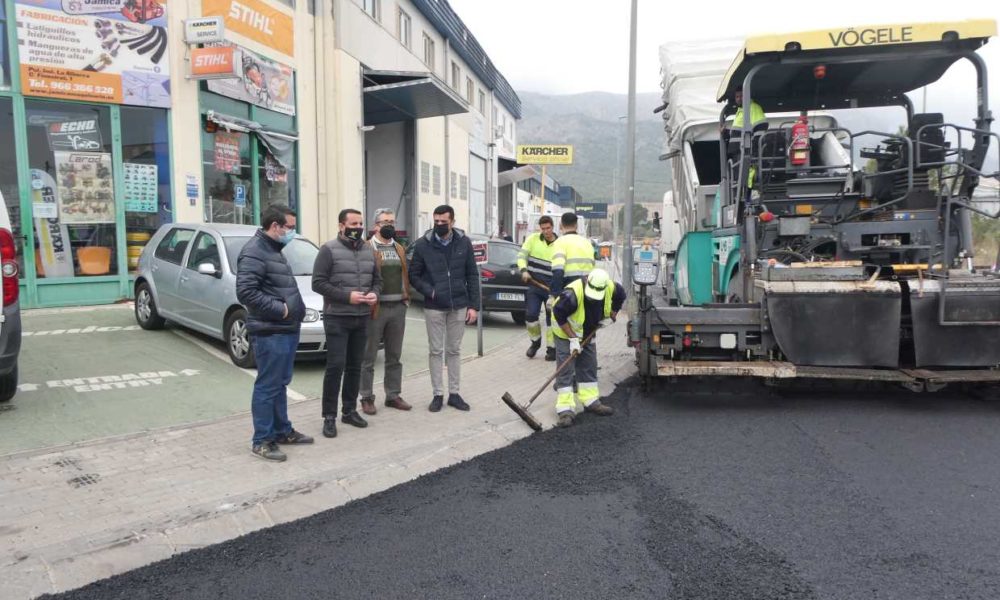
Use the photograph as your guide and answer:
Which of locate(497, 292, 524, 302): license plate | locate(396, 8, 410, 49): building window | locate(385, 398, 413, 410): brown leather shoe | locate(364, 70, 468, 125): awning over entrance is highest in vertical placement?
locate(396, 8, 410, 49): building window

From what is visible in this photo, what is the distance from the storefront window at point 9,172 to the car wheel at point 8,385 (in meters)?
4.65

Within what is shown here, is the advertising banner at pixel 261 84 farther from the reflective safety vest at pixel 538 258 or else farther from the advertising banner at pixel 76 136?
the reflective safety vest at pixel 538 258

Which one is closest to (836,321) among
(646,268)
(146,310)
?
(646,268)

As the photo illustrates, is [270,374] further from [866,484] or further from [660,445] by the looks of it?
[866,484]

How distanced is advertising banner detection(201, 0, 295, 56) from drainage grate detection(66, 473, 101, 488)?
31.8ft

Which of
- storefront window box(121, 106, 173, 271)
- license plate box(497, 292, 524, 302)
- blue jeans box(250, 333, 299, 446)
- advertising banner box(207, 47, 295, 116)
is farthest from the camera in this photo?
advertising banner box(207, 47, 295, 116)

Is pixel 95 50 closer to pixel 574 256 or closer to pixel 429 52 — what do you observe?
pixel 574 256

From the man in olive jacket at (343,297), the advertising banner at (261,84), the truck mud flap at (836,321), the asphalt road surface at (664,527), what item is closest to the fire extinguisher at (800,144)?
the truck mud flap at (836,321)

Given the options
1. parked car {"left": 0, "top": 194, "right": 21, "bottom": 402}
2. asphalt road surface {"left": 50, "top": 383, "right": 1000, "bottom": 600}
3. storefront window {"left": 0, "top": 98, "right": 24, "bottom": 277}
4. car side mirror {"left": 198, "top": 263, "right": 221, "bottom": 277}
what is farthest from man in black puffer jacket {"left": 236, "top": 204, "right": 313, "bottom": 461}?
storefront window {"left": 0, "top": 98, "right": 24, "bottom": 277}

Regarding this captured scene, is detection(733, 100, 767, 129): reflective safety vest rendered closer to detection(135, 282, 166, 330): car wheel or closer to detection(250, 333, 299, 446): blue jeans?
detection(250, 333, 299, 446): blue jeans

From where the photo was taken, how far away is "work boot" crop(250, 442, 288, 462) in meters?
4.80

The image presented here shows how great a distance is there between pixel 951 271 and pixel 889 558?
3.60 metres

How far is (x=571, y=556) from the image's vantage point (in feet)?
11.5

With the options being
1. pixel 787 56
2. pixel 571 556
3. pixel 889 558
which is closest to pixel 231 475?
pixel 571 556
